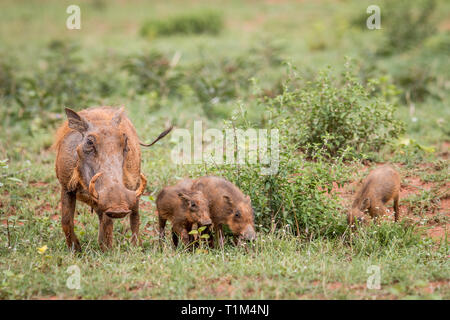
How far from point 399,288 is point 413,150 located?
357 cm

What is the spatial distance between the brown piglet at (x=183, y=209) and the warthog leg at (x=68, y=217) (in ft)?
2.67

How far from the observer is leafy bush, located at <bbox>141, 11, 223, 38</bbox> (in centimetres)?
1692

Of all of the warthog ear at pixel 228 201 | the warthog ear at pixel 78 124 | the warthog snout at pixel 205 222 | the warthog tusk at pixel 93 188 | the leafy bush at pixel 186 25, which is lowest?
the warthog snout at pixel 205 222

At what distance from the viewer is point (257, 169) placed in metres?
5.83

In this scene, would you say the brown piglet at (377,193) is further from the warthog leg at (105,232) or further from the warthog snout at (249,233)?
the warthog leg at (105,232)

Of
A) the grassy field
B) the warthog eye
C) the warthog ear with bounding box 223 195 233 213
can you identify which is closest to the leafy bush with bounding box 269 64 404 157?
the grassy field

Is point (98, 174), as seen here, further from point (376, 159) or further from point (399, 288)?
point (376, 159)

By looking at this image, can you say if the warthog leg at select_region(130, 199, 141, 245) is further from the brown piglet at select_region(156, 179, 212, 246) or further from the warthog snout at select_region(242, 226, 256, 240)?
the warthog snout at select_region(242, 226, 256, 240)

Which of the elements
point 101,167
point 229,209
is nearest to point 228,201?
point 229,209

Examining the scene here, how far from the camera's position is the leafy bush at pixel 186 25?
16922 mm

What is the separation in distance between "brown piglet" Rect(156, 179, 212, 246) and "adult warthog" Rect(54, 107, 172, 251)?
0.28 m

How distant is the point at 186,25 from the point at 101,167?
42.6 ft

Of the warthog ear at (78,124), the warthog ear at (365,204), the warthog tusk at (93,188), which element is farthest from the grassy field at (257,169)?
the warthog ear at (78,124)
